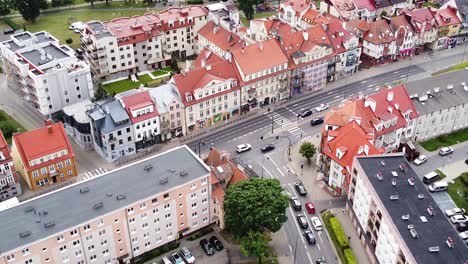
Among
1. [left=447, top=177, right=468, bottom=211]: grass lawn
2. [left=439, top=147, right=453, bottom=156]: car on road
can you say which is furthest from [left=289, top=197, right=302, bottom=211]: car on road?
[left=439, top=147, right=453, bottom=156]: car on road

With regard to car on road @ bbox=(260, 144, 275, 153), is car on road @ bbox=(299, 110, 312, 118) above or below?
above

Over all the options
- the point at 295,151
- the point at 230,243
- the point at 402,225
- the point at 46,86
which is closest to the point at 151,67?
the point at 46,86

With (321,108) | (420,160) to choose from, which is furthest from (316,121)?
(420,160)

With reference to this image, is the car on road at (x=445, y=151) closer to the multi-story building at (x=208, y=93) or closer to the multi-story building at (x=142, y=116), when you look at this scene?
the multi-story building at (x=208, y=93)

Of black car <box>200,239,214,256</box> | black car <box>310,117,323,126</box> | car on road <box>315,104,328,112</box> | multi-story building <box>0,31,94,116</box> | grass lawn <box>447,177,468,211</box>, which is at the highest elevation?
multi-story building <box>0,31,94,116</box>

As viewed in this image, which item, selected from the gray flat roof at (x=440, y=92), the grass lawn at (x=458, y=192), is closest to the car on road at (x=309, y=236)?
the grass lawn at (x=458, y=192)

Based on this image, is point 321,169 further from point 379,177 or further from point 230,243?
point 230,243

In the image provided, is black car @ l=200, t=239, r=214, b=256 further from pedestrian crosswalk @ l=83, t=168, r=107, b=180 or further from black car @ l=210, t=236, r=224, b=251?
pedestrian crosswalk @ l=83, t=168, r=107, b=180

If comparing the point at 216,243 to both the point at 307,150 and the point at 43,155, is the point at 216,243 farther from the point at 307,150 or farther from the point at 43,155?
the point at 43,155
